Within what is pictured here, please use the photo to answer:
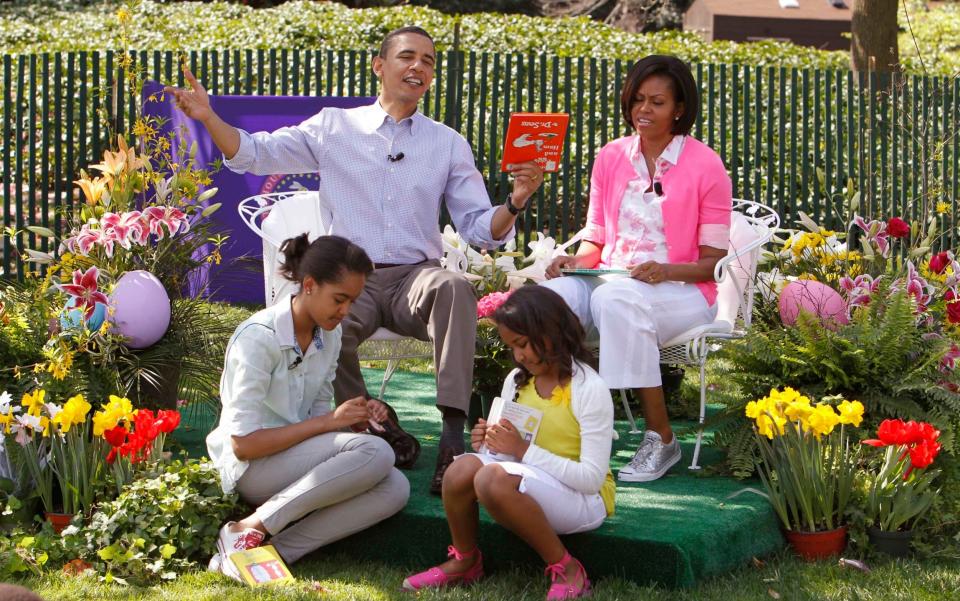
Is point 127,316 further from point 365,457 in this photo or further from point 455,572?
point 455,572

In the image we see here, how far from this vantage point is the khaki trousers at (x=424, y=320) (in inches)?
175

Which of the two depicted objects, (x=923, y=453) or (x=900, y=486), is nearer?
(x=923, y=453)

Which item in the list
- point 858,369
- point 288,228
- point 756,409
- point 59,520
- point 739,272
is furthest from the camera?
point 288,228

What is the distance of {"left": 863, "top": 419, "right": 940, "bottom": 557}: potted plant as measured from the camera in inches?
155

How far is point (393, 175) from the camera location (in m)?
4.99

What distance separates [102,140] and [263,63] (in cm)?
135

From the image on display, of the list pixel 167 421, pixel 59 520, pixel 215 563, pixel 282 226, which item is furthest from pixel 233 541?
pixel 282 226

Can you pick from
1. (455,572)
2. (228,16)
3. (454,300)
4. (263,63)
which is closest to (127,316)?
(454,300)

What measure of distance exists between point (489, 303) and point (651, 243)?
2.24 feet

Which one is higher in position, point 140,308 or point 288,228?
point 288,228

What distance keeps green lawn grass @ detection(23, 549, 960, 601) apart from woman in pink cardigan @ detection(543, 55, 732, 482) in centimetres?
78

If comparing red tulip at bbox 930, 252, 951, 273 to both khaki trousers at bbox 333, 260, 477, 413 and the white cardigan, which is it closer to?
khaki trousers at bbox 333, 260, 477, 413

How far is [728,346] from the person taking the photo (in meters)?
4.70

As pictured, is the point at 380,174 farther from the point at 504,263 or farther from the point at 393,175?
the point at 504,263
